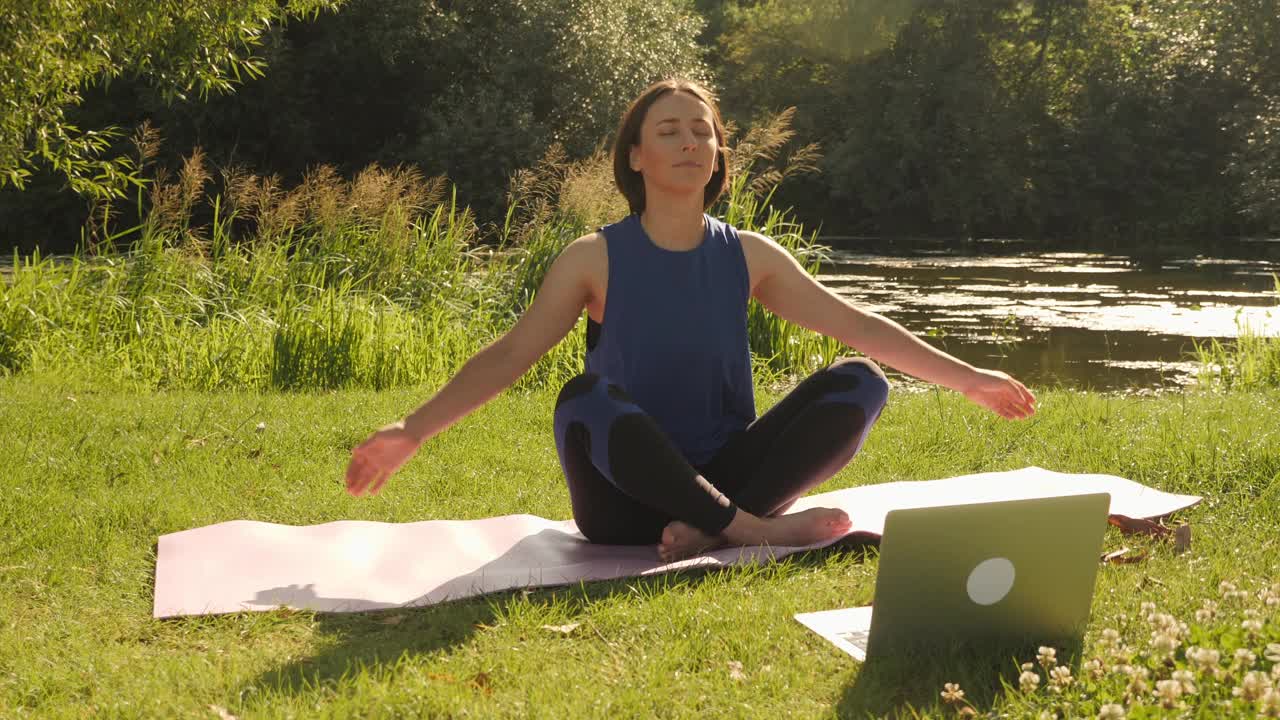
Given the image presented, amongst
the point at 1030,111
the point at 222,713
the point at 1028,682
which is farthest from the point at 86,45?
the point at 1030,111

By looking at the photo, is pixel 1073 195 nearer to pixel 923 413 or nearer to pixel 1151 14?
pixel 1151 14

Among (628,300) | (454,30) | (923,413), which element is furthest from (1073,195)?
(628,300)

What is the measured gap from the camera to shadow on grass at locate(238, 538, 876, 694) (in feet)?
6.70

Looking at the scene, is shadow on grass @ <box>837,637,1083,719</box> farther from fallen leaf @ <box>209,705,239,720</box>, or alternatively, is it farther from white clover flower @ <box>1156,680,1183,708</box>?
fallen leaf @ <box>209,705,239,720</box>

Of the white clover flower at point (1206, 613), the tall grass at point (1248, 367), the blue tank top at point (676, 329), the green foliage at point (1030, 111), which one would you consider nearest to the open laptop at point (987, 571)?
the white clover flower at point (1206, 613)

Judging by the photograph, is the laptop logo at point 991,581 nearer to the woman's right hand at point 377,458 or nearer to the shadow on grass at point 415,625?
the shadow on grass at point 415,625

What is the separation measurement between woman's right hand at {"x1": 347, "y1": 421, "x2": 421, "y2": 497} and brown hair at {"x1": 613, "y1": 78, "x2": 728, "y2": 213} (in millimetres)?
807

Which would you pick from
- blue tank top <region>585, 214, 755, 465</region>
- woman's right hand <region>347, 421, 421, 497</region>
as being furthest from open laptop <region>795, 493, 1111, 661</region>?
woman's right hand <region>347, 421, 421, 497</region>

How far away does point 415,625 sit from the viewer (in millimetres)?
2334

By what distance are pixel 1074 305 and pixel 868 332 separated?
7.79 metres

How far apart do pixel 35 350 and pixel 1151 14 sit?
821 inches

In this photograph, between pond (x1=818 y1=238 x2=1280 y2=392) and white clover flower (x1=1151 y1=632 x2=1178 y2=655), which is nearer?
white clover flower (x1=1151 y1=632 x2=1178 y2=655)

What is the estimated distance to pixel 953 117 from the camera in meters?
22.6

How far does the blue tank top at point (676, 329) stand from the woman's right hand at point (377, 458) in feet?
1.81
